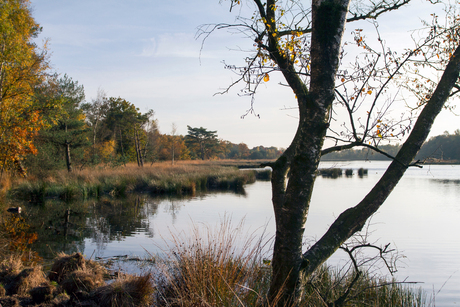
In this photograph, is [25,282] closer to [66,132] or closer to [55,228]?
[55,228]

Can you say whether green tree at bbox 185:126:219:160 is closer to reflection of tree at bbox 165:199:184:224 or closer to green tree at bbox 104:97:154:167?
green tree at bbox 104:97:154:167

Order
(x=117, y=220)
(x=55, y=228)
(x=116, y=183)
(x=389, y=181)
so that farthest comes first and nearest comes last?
1. (x=116, y=183)
2. (x=117, y=220)
3. (x=55, y=228)
4. (x=389, y=181)

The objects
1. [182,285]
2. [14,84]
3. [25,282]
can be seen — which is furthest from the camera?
[14,84]

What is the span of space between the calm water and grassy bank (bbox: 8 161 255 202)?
13.5 feet

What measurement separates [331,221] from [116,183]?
12492 millimetres

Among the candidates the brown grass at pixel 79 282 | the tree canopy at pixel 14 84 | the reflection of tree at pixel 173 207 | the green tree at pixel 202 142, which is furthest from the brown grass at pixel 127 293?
the green tree at pixel 202 142

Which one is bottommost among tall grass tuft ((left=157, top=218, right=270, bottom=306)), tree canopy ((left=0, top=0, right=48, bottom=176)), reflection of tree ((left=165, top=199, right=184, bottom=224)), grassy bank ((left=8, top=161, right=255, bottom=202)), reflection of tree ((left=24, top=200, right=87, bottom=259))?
reflection of tree ((left=165, top=199, right=184, bottom=224))

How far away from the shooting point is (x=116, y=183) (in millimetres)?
18219

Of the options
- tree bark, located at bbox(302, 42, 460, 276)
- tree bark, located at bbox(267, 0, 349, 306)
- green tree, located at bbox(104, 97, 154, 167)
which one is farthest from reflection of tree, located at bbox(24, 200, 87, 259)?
green tree, located at bbox(104, 97, 154, 167)

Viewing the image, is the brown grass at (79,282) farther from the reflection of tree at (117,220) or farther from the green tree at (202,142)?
the green tree at (202,142)

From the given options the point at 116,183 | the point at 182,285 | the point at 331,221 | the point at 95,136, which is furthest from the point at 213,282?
the point at 95,136

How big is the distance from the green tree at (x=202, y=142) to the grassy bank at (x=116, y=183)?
4495 centimetres

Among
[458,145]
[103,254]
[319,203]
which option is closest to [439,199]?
[319,203]

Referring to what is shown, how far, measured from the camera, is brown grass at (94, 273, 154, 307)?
3391 mm
